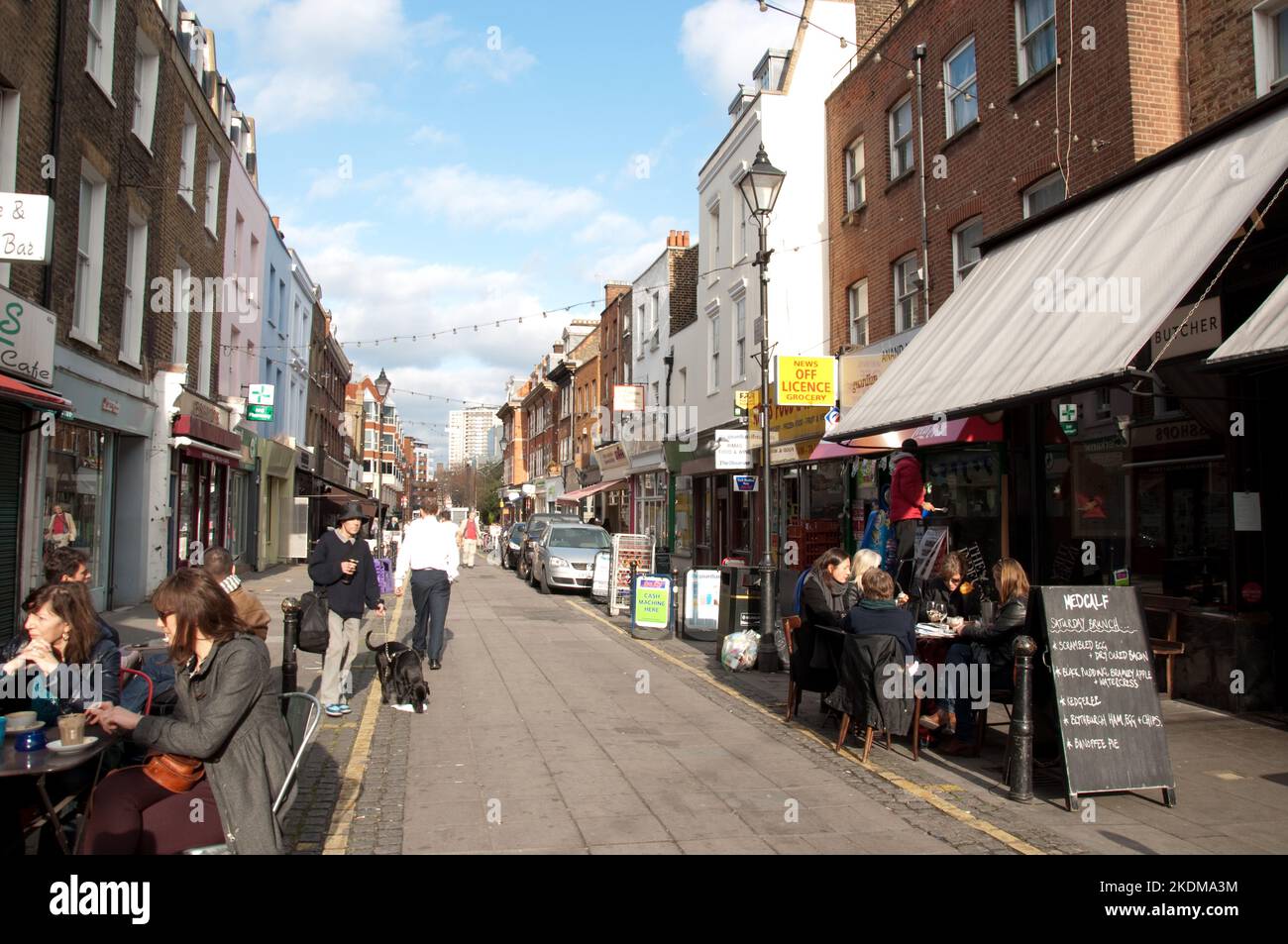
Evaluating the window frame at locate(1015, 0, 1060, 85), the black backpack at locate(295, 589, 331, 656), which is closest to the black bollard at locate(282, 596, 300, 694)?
the black backpack at locate(295, 589, 331, 656)

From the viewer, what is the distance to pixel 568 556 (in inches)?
830

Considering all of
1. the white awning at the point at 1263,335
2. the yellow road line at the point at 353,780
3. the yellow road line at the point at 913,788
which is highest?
the white awning at the point at 1263,335

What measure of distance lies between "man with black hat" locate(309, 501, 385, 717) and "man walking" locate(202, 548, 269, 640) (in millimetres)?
1390

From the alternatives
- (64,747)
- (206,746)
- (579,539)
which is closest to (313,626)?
(64,747)

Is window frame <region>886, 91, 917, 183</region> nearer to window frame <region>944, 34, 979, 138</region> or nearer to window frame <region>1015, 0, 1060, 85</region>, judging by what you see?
window frame <region>944, 34, 979, 138</region>

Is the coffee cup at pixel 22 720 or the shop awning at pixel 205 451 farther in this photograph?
the shop awning at pixel 205 451

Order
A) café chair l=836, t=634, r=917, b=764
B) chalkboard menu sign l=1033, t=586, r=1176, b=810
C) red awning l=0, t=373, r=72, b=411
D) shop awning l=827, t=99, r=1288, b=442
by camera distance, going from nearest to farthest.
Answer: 1. chalkboard menu sign l=1033, t=586, r=1176, b=810
2. shop awning l=827, t=99, r=1288, b=442
3. café chair l=836, t=634, r=917, b=764
4. red awning l=0, t=373, r=72, b=411

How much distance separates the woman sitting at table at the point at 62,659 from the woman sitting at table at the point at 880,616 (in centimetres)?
494

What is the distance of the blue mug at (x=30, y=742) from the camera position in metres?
3.88

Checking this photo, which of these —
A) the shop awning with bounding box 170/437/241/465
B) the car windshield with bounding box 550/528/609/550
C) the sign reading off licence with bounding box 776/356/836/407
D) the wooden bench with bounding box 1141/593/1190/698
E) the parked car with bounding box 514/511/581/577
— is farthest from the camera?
the parked car with bounding box 514/511/581/577

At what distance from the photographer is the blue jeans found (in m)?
10.0

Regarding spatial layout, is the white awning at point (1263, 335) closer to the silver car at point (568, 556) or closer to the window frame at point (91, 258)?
the window frame at point (91, 258)

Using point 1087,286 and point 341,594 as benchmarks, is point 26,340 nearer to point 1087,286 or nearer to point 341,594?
point 341,594

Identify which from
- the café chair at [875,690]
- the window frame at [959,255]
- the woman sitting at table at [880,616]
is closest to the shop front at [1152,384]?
the woman sitting at table at [880,616]
